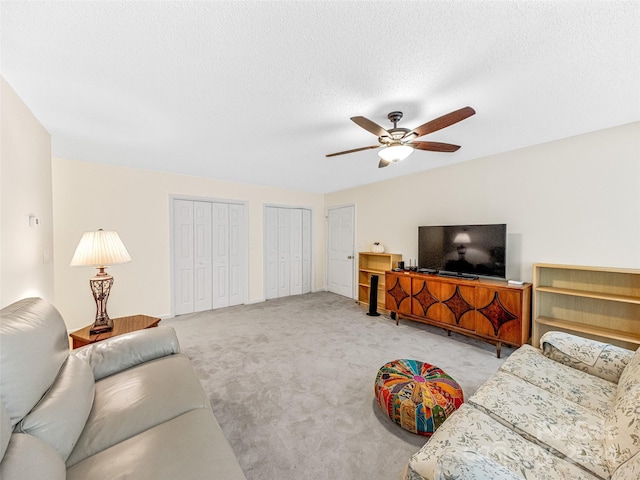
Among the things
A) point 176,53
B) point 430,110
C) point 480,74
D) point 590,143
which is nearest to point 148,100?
point 176,53

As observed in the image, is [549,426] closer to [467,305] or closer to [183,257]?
[467,305]

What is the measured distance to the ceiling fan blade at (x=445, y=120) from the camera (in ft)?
5.22

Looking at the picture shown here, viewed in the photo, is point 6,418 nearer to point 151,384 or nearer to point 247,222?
point 151,384

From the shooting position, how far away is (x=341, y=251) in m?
5.46

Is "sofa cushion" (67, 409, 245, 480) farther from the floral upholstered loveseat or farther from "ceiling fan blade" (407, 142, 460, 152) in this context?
"ceiling fan blade" (407, 142, 460, 152)

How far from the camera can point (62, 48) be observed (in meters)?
1.33

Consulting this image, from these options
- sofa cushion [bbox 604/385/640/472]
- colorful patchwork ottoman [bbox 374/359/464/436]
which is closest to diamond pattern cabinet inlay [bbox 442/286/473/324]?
colorful patchwork ottoman [bbox 374/359/464/436]

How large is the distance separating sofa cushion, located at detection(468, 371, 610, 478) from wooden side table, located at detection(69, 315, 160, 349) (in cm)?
256

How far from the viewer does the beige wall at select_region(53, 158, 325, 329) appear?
326 centimetres

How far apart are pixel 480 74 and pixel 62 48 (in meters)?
2.38

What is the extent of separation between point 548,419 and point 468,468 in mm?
825

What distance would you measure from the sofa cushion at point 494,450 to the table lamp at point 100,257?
2.46 m

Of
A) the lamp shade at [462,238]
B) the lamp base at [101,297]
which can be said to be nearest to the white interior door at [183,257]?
the lamp base at [101,297]

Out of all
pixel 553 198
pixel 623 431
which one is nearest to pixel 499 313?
pixel 553 198
